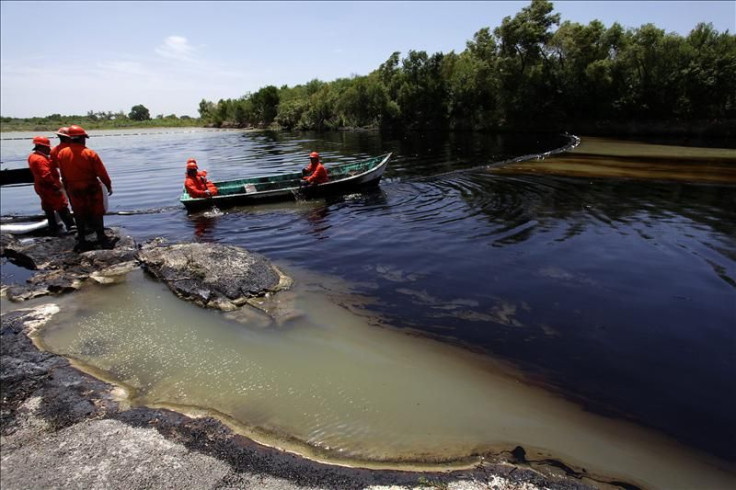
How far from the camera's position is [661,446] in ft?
16.9

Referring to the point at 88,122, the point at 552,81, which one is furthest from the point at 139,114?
the point at 552,81

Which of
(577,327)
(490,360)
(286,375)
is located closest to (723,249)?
(577,327)

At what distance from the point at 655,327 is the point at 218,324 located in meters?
8.07

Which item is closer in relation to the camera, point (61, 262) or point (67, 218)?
point (61, 262)

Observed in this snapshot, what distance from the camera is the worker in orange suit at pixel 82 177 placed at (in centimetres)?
1105

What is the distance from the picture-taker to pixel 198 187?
17.7m

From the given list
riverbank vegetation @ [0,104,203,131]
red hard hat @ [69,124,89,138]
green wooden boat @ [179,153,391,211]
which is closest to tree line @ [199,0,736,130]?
green wooden boat @ [179,153,391,211]

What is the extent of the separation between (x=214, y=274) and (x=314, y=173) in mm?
10043

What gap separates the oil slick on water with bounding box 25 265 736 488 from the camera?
4.95 meters

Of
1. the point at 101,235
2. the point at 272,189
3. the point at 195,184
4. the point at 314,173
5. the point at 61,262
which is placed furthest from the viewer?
the point at 272,189

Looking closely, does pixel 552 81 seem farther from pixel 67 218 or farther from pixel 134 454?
pixel 134 454

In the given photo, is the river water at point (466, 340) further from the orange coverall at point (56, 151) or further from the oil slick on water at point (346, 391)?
the orange coverall at point (56, 151)

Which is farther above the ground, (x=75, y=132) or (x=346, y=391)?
(x=75, y=132)

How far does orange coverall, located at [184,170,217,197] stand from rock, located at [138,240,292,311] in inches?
271
